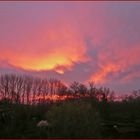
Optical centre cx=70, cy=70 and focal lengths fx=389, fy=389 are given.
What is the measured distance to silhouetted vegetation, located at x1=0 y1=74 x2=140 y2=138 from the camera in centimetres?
2220

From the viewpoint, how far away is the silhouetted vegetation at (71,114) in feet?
72.8

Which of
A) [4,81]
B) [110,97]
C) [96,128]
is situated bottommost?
[96,128]

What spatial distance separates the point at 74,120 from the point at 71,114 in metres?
0.55

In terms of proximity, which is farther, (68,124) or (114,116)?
(114,116)

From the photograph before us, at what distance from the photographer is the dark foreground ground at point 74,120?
22.0 m

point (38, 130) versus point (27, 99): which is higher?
point (27, 99)

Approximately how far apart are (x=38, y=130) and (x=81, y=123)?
634cm

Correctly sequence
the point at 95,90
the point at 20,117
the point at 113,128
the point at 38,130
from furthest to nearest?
the point at 95,90
the point at 20,117
the point at 113,128
the point at 38,130

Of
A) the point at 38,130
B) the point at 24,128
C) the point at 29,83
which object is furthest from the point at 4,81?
the point at 38,130

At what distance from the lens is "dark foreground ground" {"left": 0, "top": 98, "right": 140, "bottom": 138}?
2197 centimetres

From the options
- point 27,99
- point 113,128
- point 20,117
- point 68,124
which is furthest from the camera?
point 27,99

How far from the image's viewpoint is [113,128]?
29.5m

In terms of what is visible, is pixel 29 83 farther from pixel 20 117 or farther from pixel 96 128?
pixel 96 128

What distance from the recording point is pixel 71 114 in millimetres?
22281
